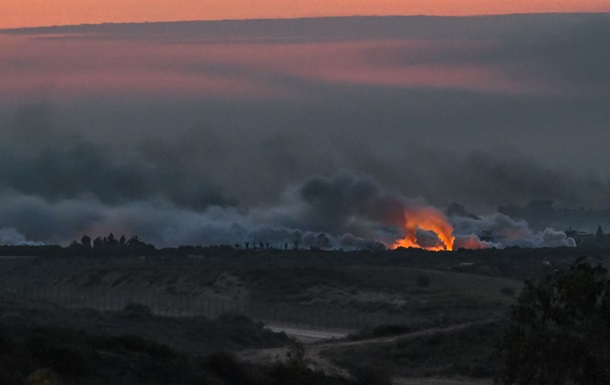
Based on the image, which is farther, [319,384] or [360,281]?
[360,281]

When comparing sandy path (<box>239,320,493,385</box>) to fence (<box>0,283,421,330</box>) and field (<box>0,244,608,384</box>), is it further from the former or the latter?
fence (<box>0,283,421,330</box>)

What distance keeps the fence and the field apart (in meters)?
0.20

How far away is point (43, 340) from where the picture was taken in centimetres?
5481

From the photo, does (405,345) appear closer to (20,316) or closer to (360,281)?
(20,316)

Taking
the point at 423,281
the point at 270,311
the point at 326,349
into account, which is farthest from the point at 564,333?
the point at 423,281

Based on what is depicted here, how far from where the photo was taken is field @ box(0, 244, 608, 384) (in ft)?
191

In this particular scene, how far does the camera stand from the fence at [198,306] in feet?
354

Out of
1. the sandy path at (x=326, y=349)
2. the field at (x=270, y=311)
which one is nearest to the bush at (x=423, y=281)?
the field at (x=270, y=311)

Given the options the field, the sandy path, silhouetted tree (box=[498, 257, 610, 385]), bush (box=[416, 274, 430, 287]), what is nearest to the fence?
the field

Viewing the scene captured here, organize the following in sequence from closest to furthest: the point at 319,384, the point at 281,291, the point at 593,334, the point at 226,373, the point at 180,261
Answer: the point at 593,334 → the point at 319,384 → the point at 226,373 → the point at 281,291 → the point at 180,261

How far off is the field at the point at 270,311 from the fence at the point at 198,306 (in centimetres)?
20

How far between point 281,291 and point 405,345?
164 feet

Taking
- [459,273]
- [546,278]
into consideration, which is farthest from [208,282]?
[546,278]

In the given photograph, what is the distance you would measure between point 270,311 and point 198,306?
299 inches
